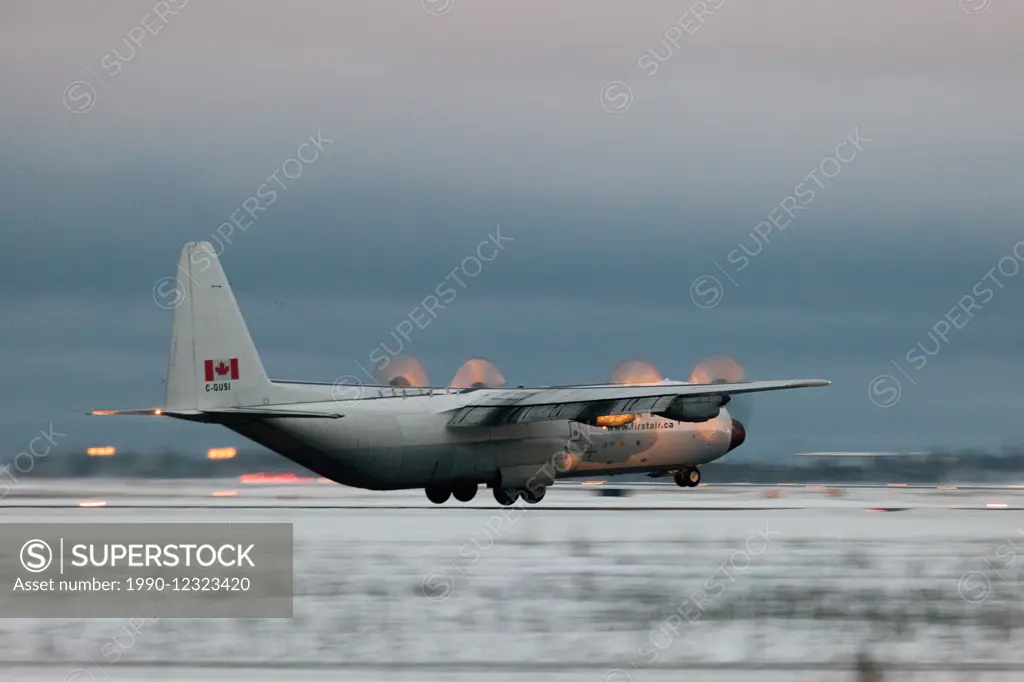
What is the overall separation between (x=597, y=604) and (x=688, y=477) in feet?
109

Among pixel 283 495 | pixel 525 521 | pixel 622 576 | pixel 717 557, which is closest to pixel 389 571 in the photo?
pixel 622 576

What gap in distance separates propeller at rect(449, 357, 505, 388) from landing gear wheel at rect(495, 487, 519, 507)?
3.84 metres

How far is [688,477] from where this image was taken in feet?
183

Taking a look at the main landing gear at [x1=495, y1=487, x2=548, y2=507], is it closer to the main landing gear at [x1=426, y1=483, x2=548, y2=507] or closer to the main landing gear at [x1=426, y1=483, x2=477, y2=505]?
the main landing gear at [x1=426, y1=483, x2=548, y2=507]

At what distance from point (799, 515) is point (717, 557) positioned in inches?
597

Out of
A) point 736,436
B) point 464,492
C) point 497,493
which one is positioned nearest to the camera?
point 497,493

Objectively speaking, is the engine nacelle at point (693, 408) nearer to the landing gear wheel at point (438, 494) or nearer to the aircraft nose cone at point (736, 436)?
the landing gear wheel at point (438, 494)

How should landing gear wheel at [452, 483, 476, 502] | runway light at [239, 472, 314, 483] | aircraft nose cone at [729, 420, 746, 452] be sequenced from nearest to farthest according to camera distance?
landing gear wheel at [452, 483, 476, 502] → aircraft nose cone at [729, 420, 746, 452] → runway light at [239, 472, 314, 483]

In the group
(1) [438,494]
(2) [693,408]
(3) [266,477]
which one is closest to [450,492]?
(1) [438,494]

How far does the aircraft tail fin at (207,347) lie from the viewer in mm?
42094

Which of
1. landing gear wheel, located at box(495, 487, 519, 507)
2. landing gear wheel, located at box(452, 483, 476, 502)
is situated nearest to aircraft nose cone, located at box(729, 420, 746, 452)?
landing gear wheel, located at box(495, 487, 519, 507)

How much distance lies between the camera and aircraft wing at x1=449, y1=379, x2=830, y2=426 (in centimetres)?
4562

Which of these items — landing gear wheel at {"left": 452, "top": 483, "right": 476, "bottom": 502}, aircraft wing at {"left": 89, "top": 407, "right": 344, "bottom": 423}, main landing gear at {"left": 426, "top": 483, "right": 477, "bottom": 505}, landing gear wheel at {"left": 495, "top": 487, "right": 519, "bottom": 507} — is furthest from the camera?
landing gear wheel at {"left": 452, "top": 483, "right": 476, "bottom": 502}

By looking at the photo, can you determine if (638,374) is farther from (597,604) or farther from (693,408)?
(597,604)
